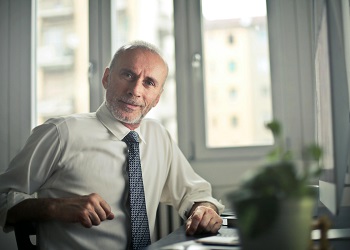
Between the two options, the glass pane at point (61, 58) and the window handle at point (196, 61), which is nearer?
the window handle at point (196, 61)

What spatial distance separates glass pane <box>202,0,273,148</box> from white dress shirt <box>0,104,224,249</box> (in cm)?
78

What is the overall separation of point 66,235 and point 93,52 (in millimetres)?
1316

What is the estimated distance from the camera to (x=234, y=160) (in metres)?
2.16

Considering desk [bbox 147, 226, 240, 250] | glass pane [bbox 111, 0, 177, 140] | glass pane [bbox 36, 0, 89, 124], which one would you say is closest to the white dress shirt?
desk [bbox 147, 226, 240, 250]

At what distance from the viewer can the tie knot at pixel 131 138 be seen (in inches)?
58.3

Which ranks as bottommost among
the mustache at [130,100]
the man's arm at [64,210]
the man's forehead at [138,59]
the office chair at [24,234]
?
the office chair at [24,234]

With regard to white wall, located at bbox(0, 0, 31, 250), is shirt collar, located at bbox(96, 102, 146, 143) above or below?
below

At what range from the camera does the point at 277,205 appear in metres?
0.50

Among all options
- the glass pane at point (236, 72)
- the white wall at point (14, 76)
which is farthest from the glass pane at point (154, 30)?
the white wall at point (14, 76)

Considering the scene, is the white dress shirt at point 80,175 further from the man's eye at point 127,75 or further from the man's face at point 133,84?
the man's eye at point 127,75

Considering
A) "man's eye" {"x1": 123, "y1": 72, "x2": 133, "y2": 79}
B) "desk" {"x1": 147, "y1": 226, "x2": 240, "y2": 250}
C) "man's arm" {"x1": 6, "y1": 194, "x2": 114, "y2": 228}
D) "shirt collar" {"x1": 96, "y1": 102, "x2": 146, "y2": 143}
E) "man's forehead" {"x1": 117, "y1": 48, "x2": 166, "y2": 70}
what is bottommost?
"desk" {"x1": 147, "y1": 226, "x2": 240, "y2": 250}

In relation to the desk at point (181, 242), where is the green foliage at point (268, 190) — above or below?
above

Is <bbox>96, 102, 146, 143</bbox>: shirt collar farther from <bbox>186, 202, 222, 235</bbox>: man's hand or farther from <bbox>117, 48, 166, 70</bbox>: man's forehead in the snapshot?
<bbox>186, 202, 222, 235</bbox>: man's hand

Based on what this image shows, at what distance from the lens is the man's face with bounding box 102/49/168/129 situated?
60.8 inches
